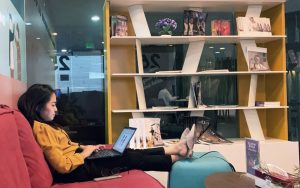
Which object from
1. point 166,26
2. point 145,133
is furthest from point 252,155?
point 166,26

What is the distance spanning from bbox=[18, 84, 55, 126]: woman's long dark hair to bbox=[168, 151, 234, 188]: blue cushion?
3.63ft

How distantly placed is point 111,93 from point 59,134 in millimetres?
1363

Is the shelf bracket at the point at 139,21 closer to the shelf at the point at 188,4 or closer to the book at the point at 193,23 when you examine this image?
the shelf at the point at 188,4

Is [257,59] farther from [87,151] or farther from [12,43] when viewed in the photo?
[12,43]

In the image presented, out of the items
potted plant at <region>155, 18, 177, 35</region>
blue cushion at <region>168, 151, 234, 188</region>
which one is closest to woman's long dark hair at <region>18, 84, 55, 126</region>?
blue cushion at <region>168, 151, 234, 188</region>

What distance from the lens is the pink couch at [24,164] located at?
1.60 m

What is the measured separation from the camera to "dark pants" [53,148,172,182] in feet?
8.45

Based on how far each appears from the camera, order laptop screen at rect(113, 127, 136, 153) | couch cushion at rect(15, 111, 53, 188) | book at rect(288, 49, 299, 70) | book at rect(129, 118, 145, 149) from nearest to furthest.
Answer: couch cushion at rect(15, 111, 53, 188)
laptop screen at rect(113, 127, 136, 153)
book at rect(129, 118, 145, 149)
book at rect(288, 49, 299, 70)

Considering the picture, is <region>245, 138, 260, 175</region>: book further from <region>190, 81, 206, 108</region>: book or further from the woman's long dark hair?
<region>190, 81, 206, 108</region>: book

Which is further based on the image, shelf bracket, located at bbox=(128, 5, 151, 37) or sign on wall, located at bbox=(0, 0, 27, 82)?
shelf bracket, located at bbox=(128, 5, 151, 37)

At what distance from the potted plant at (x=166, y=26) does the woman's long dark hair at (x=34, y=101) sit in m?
1.58

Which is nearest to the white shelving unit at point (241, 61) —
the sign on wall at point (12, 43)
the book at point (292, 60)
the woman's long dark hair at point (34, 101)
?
the book at point (292, 60)

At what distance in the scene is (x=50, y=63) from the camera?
4.28 meters

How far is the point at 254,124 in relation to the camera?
402 centimetres
